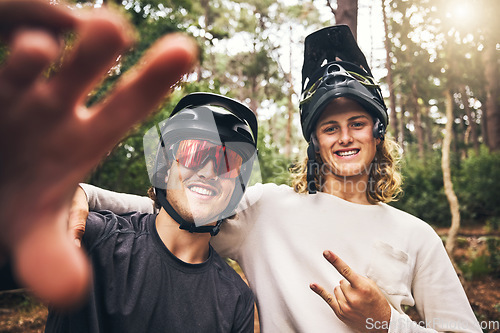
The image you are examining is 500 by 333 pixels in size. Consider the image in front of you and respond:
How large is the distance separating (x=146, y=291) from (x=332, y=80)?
211 centimetres

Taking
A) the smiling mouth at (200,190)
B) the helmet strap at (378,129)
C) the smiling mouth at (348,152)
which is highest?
the helmet strap at (378,129)

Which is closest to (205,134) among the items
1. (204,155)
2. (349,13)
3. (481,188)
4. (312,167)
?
(204,155)

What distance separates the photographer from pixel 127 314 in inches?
68.9

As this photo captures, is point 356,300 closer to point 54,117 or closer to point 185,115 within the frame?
point 185,115

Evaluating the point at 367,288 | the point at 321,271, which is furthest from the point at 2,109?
the point at 321,271

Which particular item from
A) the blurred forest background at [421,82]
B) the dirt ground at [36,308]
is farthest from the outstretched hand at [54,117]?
the dirt ground at [36,308]

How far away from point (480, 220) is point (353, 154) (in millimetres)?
16334

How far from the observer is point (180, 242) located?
2.13m

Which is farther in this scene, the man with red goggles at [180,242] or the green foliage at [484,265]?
the green foliage at [484,265]

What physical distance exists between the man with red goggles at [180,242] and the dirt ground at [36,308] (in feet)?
14.6

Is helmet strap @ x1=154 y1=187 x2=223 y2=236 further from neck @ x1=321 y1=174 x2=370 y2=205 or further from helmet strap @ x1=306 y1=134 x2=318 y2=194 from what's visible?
neck @ x1=321 y1=174 x2=370 y2=205

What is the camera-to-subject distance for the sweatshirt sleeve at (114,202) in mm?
2068

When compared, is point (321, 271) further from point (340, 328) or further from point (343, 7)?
point (343, 7)

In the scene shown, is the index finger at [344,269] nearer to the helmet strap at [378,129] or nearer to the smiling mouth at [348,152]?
the smiling mouth at [348,152]
